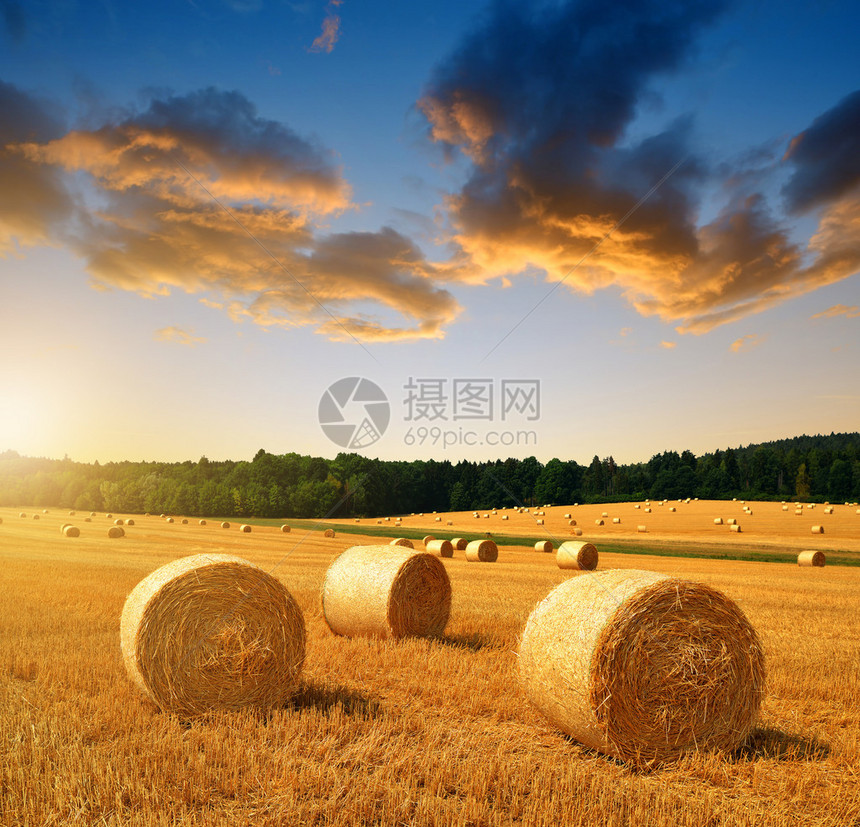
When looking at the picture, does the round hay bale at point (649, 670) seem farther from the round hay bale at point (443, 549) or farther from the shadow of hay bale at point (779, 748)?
the round hay bale at point (443, 549)

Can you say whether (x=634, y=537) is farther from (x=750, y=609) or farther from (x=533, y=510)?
(x=750, y=609)

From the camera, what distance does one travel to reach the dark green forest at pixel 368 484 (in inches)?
3551

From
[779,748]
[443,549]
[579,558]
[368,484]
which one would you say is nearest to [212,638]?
[779,748]

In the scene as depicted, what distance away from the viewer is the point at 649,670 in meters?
6.76

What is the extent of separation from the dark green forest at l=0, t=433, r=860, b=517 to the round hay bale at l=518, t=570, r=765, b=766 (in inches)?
3080

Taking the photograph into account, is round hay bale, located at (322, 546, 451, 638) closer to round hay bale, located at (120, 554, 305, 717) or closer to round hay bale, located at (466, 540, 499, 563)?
round hay bale, located at (120, 554, 305, 717)

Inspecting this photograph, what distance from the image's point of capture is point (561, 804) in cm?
541

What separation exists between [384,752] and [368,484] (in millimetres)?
85960

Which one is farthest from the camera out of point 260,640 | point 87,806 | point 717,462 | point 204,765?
point 717,462

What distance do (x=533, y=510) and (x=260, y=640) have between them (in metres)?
65.7

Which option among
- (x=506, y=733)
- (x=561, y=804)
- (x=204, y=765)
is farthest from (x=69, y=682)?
(x=561, y=804)

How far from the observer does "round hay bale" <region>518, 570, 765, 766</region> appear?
661cm

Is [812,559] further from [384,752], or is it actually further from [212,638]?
[212,638]

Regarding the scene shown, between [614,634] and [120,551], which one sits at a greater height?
[614,634]
